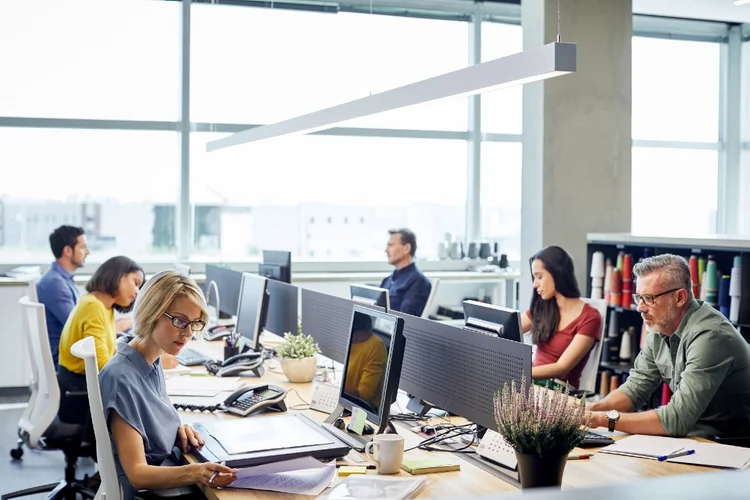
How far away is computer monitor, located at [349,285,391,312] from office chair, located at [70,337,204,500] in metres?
1.49

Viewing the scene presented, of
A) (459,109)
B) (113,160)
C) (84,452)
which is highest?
(459,109)

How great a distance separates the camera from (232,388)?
3.37 metres

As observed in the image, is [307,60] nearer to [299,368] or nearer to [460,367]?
[299,368]

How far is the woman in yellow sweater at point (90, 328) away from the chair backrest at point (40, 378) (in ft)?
0.23

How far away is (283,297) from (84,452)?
49.1 inches

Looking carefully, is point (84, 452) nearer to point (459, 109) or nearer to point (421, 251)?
point (421, 251)

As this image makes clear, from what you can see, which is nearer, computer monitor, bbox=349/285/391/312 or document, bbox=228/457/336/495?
document, bbox=228/457/336/495

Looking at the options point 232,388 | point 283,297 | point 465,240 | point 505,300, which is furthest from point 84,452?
point 465,240

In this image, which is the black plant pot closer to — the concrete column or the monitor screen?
the monitor screen

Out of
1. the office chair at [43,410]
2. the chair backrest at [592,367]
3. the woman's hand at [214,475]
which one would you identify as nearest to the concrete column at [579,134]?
the chair backrest at [592,367]

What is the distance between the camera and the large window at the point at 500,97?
25.6 ft

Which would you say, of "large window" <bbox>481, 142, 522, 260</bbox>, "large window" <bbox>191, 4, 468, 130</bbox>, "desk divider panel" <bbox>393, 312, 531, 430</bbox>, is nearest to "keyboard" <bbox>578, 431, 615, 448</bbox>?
"desk divider panel" <bbox>393, 312, 531, 430</bbox>

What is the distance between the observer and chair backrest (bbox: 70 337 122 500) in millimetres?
2205

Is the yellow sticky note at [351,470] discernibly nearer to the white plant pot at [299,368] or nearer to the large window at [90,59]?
the white plant pot at [299,368]
